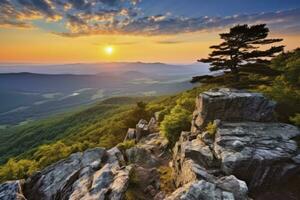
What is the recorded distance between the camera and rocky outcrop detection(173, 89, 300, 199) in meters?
20.5

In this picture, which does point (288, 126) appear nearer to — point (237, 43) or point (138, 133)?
point (237, 43)

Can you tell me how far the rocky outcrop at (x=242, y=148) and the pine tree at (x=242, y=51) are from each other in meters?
8.05

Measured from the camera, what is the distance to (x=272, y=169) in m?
20.6

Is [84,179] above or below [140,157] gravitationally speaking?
above

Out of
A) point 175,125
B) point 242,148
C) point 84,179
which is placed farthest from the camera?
point 175,125

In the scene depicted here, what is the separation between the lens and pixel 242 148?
2195 cm

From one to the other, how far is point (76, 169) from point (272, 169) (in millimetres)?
19981

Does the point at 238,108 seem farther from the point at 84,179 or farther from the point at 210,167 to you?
the point at 84,179

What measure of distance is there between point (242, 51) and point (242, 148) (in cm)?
1844

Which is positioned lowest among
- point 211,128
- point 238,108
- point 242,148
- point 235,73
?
point 242,148

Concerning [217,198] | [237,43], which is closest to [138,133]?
[237,43]

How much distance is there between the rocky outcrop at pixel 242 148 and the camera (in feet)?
67.3

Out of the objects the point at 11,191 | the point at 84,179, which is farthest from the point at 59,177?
the point at 11,191

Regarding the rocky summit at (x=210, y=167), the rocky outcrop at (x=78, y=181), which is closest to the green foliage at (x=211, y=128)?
the rocky summit at (x=210, y=167)
